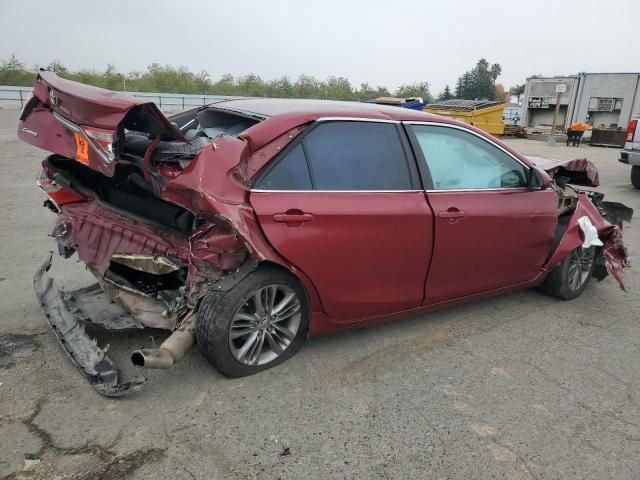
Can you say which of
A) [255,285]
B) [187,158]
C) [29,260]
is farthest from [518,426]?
[29,260]

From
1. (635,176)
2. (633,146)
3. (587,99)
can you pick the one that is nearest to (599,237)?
(633,146)

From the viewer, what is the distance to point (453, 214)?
341 cm

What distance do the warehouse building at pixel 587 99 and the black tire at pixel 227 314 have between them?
28.4m

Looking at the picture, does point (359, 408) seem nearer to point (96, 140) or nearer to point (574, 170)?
point (96, 140)

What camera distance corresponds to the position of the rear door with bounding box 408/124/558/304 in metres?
3.44

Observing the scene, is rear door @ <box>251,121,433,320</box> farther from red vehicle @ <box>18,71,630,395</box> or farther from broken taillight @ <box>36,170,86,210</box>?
broken taillight @ <box>36,170,86,210</box>

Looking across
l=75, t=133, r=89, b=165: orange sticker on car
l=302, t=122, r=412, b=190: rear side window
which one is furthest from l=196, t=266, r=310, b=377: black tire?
l=75, t=133, r=89, b=165: orange sticker on car

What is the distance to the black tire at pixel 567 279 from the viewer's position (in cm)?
438

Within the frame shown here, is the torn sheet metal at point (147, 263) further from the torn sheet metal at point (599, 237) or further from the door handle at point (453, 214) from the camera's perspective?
the torn sheet metal at point (599, 237)

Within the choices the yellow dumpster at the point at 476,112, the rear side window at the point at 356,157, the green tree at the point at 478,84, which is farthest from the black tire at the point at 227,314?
the green tree at the point at 478,84

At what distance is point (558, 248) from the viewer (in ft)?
14.0

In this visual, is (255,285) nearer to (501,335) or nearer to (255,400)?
(255,400)

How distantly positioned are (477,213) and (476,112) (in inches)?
752

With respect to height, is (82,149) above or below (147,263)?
above
